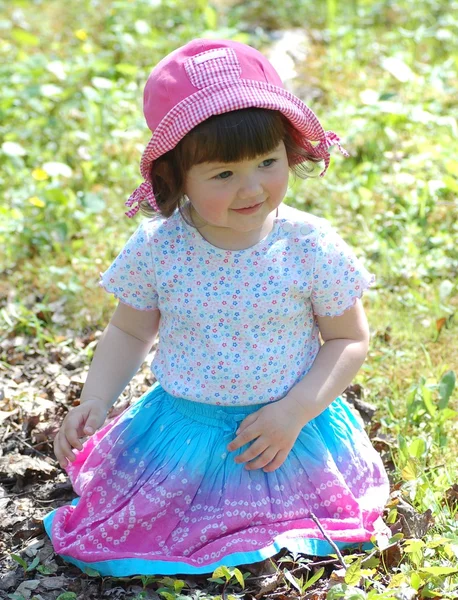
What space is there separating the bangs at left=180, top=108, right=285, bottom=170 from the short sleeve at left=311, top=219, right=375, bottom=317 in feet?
1.09

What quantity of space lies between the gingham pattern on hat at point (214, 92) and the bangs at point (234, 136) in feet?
0.11

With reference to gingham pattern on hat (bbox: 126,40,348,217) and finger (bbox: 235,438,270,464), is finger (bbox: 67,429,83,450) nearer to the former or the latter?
finger (bbox: 235,438,270,464)

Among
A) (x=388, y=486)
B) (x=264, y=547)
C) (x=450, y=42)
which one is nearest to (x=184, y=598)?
(x=264, y=547)

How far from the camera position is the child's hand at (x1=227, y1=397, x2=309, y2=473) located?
219 centimetres

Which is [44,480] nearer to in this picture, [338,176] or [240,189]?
[240,189]

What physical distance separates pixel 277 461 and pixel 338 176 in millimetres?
2183

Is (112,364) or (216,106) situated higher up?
(216,106)

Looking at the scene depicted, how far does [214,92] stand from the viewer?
196 cm

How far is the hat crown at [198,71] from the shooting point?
6.54 ft

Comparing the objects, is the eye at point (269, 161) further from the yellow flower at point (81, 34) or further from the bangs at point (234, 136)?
the yellow flower at point (81, 34)

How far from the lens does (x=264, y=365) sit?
2262 millimetres

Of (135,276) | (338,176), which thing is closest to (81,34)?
(338,176)

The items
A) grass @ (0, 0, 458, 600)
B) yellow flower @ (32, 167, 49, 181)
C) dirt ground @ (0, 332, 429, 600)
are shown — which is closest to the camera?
dirt ground @ (0, 332, 429, 600)

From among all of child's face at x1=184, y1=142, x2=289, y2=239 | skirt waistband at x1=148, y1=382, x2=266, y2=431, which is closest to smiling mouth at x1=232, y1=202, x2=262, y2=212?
child's face at x1=184, y1=142, x2=289, y2=239
